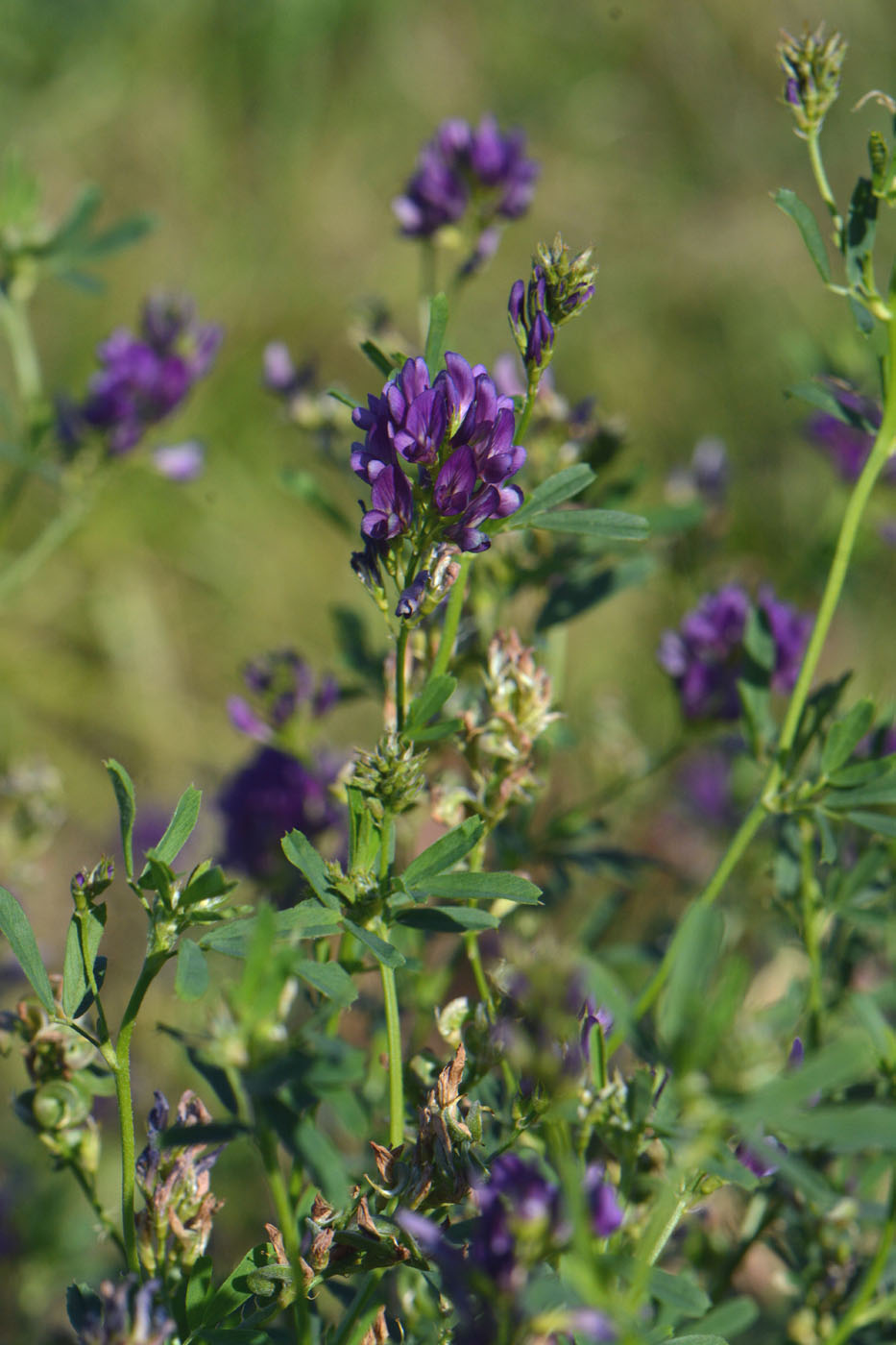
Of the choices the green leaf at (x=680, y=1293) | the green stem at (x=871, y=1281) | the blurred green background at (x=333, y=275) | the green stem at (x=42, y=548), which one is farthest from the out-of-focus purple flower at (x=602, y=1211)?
the blurred green background at (x=333, y=275)

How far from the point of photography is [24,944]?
83cm

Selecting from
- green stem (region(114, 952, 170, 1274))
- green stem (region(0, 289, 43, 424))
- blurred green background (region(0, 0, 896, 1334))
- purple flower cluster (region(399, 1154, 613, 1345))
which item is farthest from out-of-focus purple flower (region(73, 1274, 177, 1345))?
blurred green background (region(0, 0, 896, 1334))

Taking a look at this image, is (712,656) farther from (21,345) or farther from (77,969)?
(21,345)

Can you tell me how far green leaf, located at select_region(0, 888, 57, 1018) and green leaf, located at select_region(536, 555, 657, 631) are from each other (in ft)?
2.16

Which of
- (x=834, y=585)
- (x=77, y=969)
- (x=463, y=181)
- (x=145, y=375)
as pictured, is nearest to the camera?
(x=77, y=969)

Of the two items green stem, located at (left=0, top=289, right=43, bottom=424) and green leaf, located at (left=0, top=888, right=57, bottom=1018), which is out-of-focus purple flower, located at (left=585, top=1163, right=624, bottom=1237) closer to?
green leaf, located at (left=0, top=888, right=57, bottom=1018)

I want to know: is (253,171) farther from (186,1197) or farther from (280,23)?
(186,1197)

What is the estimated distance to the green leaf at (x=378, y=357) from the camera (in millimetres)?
933

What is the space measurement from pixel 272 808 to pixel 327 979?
0.68 metres

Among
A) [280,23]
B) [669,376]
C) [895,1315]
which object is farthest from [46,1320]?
[280,23]

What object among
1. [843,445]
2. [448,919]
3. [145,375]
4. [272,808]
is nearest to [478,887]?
[448,919]

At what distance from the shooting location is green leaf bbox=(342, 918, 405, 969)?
0.79 metres

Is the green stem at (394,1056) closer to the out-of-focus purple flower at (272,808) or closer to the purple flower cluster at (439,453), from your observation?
the purple flower cluster at (439,453)

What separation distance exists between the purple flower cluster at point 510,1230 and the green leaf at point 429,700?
0.29 meters
